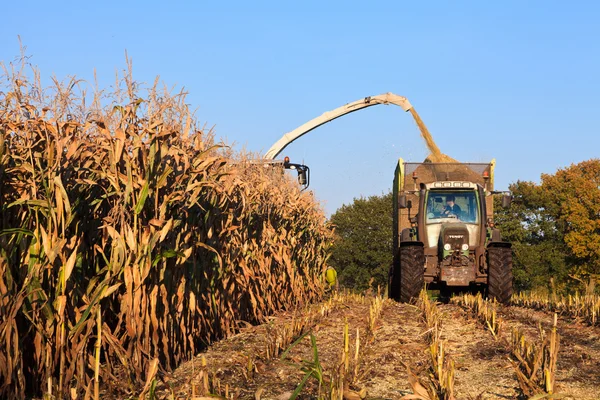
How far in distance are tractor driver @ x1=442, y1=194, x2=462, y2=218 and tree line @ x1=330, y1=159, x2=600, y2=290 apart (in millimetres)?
26741

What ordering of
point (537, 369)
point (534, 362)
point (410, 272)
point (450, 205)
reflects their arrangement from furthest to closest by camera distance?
1. point (450, 205)
2. point (410, 272)
3. point (537, 369)
4. point (534, 362)

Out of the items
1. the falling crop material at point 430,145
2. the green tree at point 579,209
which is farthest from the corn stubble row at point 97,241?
the green tree at point 579,209

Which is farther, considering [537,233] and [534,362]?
[537,233]

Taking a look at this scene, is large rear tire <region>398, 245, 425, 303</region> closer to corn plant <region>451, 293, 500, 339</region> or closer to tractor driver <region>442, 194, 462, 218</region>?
corn plant <region>451, 293, 500, 339</region>

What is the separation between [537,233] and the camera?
43.6 meters

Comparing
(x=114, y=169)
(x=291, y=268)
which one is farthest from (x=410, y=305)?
(x=114, y=169)

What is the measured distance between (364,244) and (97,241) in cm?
3994

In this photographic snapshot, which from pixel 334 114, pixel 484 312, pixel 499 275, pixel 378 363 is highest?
pixel 334 114

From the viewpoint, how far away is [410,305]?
12.2 meters

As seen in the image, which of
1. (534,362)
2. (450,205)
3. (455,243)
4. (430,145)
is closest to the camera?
(534,362)

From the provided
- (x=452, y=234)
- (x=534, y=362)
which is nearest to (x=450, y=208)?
(x=452, y=234)

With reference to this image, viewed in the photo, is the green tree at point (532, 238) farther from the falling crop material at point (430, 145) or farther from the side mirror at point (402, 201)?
the side mirror at point (402, 201)

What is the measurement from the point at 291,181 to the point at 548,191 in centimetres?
3441

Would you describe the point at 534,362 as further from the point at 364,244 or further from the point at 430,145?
the point at 364,244
